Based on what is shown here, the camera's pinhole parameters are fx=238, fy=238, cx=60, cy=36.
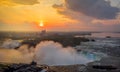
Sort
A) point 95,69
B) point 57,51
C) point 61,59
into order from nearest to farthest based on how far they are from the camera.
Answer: point 95,69, point 61,59, point 57,51

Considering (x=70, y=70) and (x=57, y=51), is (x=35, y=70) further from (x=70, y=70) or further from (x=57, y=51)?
(x=57, y=51)

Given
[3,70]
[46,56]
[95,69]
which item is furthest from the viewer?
[46,56]

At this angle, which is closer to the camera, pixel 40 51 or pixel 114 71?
pixel 114 71

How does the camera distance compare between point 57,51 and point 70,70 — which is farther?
point 57,51

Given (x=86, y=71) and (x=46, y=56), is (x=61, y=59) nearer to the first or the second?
(x=46, y=56)

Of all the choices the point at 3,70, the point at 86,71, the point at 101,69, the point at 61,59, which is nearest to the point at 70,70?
the point at 86,71

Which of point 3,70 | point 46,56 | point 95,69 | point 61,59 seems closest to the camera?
point 3,70

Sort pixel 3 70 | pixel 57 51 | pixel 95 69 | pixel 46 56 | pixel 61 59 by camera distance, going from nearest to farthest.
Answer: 1. pixel 3 70
2. pixel 95 69
3. pixel 61 59
4. pixel 46 56
5. pixel 57 51

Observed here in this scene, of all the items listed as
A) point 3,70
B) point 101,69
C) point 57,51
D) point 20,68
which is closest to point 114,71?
point 101,69
